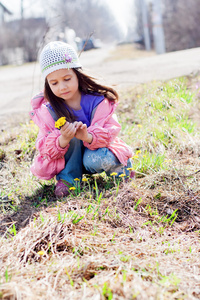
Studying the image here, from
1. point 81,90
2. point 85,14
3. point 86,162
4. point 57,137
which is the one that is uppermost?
point 85,14

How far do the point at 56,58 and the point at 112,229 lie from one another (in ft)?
4.03

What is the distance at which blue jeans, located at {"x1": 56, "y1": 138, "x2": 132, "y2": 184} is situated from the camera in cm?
235

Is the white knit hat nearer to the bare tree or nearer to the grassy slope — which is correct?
the grassy slope

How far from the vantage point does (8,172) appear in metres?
2.94

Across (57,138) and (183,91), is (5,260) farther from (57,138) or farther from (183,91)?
(183,91)

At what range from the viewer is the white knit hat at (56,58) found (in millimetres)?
2232

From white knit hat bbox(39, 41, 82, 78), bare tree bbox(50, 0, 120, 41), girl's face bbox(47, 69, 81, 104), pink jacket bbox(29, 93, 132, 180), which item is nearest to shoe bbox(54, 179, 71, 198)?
pink jacket bbox(29, 93, 132, 180)

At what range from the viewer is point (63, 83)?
2.28 meters

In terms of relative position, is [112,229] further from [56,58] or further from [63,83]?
[56,58]

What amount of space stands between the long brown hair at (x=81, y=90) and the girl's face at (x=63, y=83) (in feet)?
0.32

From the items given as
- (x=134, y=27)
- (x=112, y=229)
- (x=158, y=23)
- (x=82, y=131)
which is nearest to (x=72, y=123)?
(x=82, y=131)

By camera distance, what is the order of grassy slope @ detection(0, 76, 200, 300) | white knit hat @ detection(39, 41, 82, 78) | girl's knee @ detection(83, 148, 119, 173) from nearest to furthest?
1. grassy slope @ detection(0, 76, 200, 300)
2. white knit hat @ detection(39, 41, 82, 78)
3. girl's knee @ detection(83, 148, 119, 173)

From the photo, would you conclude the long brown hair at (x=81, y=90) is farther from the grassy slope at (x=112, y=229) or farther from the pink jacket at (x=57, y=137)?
the grassy slope at (x=112, y=229)

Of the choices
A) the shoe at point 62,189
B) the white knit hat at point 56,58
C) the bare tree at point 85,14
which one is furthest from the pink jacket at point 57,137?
the bare tree at point 85,14
